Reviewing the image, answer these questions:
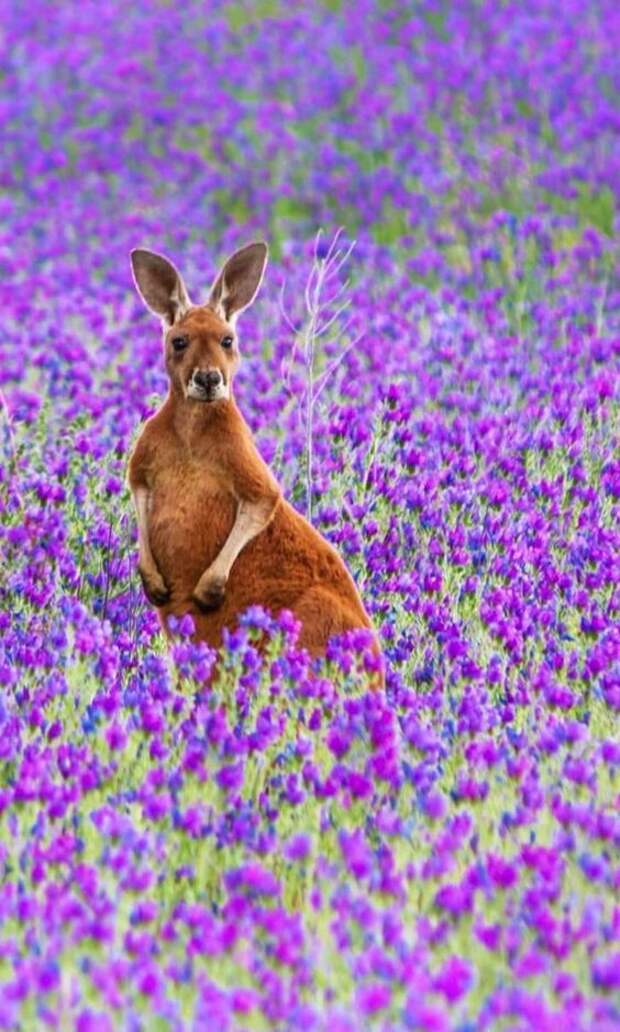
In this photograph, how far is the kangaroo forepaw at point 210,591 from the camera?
4.31 m

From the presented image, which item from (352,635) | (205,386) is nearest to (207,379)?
(205,386)

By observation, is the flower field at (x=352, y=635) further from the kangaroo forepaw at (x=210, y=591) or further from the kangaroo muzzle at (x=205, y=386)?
the kangaroo muzzle at (x=205, y=386)

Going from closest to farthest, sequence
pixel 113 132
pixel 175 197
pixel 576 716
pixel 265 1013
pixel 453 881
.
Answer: pixel 265 1013 < pixel 453 881 < pixel 576 716 < pixel 175 197 < pixel 113 132

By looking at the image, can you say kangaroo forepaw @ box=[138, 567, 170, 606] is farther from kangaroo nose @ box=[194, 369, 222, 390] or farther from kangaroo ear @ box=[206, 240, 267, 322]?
kangaroo ear @ box=[206, 240, 267, 322]

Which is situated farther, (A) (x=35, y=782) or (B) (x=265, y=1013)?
(A) (x=35, y=782)

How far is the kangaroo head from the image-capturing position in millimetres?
4391

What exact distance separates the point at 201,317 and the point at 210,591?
658mm

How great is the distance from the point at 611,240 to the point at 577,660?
16.8 ft

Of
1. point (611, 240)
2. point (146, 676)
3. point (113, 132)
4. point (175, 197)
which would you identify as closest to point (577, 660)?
point (146, 676)

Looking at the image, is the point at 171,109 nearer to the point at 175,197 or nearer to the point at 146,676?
the point at 175,197

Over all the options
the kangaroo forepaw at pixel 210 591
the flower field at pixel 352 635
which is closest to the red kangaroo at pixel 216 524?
the kangaroo forepaw at pixel 210 591

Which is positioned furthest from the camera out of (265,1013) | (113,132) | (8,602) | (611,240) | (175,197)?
(113,132)

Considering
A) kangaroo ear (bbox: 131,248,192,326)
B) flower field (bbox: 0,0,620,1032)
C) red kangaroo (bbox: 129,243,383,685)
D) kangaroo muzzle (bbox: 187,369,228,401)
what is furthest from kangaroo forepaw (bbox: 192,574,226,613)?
kangaroo ear (bbox: 131,248,192,326)

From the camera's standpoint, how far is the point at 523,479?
585cm
